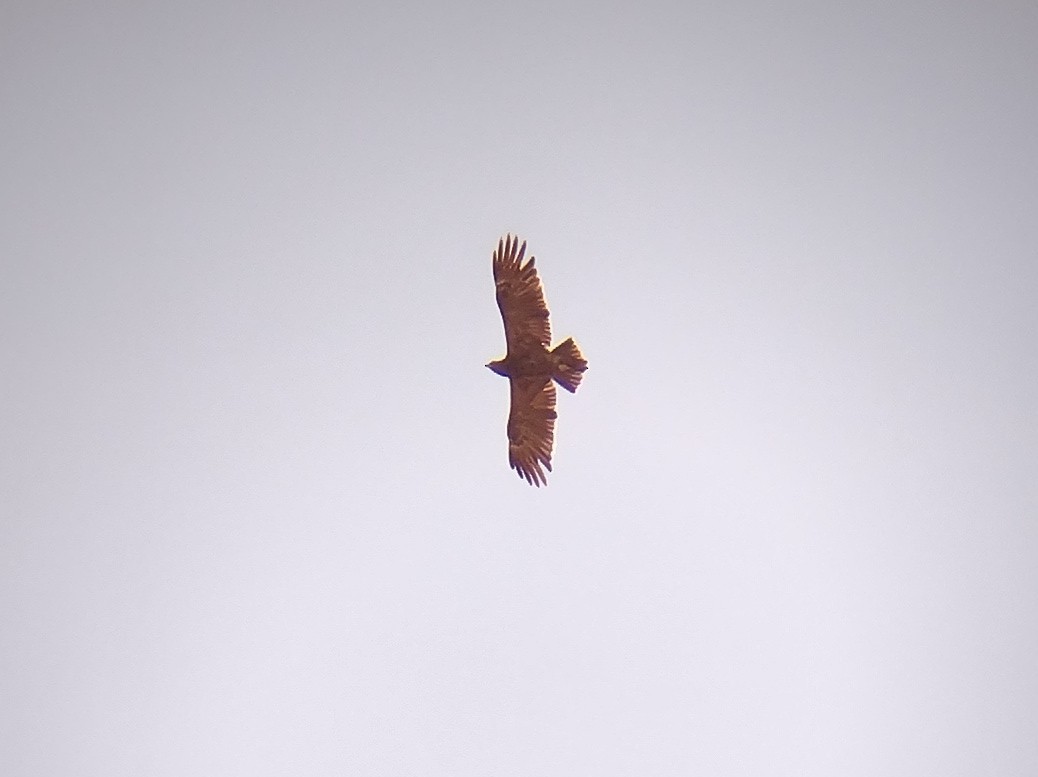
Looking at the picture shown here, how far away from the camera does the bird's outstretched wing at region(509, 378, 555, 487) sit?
6.09 feet

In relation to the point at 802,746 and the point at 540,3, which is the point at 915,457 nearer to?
the point at 802,746

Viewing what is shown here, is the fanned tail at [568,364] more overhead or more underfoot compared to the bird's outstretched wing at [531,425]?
more overhead

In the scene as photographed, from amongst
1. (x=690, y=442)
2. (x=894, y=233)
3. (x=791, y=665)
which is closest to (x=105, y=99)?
(x=690, y=442)

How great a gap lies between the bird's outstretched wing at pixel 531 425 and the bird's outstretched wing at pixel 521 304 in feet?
0.21

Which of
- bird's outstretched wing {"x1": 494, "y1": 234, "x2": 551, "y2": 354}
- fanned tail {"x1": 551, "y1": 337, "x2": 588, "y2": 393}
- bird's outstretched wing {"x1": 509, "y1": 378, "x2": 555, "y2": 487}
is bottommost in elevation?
bird's outstretched wing {"x1": 509, "y1": 378, "x2": 555, "y2": 487}

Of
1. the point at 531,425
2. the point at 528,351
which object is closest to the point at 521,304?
the point at 528,351

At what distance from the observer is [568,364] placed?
180cm

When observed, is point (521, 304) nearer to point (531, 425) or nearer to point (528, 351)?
point (528, 351)

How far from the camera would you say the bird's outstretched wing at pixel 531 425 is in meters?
1.86

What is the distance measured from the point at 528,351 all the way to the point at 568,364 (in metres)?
0.07

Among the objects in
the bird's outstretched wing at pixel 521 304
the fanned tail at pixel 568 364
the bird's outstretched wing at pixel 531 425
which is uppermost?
the bird's outstretched wing at pixel 521 304

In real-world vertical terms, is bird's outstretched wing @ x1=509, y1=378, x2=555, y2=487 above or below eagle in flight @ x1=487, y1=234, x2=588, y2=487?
below

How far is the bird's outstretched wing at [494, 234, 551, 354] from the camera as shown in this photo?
1.81m

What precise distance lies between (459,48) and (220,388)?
772mm
